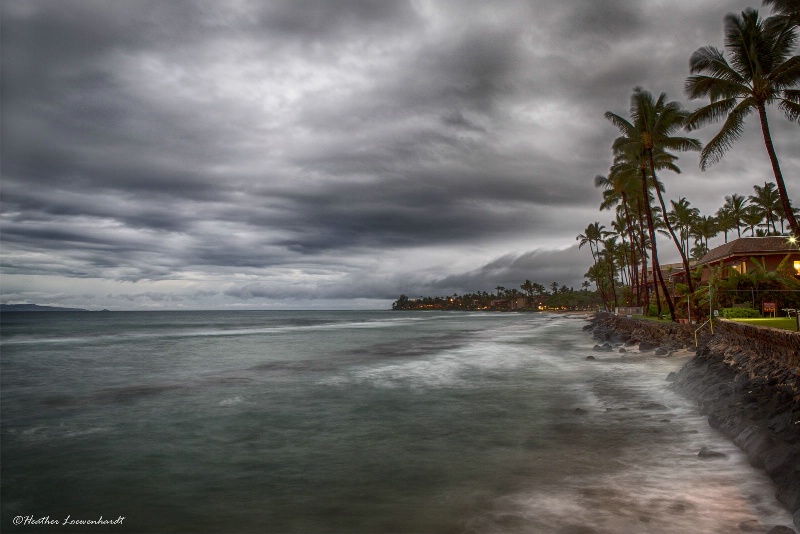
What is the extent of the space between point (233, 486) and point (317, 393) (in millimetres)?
8938

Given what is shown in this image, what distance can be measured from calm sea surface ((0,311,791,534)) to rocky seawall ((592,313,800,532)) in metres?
0.35

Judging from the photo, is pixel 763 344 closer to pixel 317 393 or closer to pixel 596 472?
pixel 596 472

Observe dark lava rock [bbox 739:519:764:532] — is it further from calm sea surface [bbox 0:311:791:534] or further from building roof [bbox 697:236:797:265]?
building roof [bbox 697:236:797:265]

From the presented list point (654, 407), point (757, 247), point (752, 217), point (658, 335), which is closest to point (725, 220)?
point (752, 217)

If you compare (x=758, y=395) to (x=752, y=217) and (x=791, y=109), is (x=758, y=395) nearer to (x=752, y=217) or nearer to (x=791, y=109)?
(x=791, y=109)

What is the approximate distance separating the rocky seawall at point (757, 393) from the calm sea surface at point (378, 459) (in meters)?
0.35

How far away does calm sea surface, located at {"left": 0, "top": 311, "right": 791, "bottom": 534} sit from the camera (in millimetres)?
6277

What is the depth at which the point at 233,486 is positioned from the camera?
7.61 m

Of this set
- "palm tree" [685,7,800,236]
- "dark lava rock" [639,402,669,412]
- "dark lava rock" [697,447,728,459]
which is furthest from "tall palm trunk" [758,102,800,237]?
"dark lava rock" [697,447,728,459]

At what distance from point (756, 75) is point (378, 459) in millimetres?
19555

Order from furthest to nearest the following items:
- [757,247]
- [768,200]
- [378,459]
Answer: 1. [768,200]
2. [757,247]
3. [378,459]

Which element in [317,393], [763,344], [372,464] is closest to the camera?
[372,464]

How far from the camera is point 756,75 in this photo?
17484 millimetres

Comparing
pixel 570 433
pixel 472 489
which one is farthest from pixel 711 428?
pixel 472 489
